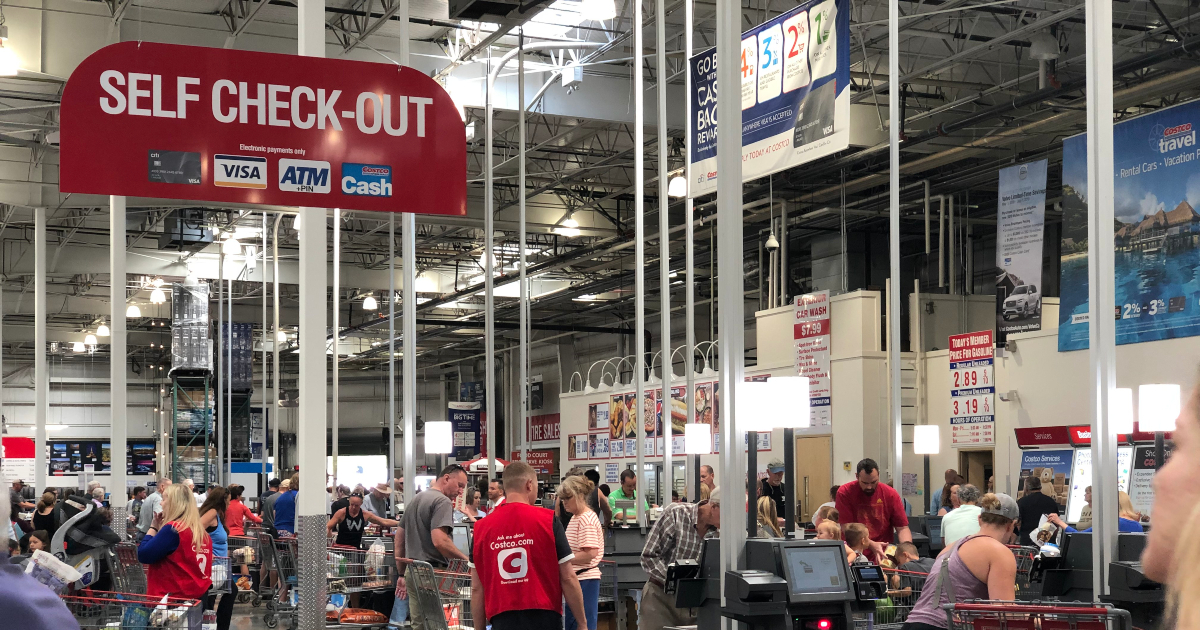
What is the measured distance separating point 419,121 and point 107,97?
1.69 m

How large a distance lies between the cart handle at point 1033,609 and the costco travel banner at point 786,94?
202 inches

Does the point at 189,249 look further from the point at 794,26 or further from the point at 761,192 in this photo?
the point at 794,26

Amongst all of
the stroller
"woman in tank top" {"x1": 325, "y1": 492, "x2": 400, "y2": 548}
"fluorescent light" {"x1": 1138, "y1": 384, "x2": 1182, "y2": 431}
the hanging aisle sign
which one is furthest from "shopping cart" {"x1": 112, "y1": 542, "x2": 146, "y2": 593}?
the hanging aisle sign

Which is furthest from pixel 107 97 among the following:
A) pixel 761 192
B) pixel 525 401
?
pixel 761 192

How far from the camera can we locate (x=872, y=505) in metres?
9.15

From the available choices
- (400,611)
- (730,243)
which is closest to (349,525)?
(400,611)

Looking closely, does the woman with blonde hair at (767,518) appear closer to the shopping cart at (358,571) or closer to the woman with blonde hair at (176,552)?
the shopping cart at (358,571)

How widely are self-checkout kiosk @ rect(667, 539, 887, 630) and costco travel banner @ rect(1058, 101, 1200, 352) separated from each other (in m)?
9.41

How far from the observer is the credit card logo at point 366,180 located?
6844 mm

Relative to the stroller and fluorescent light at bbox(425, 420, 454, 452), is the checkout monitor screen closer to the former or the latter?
fluorescent light at bbox(425, 420, 454, 452)

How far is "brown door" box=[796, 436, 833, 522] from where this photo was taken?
63.9 feet

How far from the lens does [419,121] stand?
7.08m

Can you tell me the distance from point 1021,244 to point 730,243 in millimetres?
11232

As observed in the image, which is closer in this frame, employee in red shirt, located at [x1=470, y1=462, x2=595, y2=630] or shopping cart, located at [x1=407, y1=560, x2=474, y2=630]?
employee in red shirt, located at [x1=470, y1=462, x2=595, y2=630]
